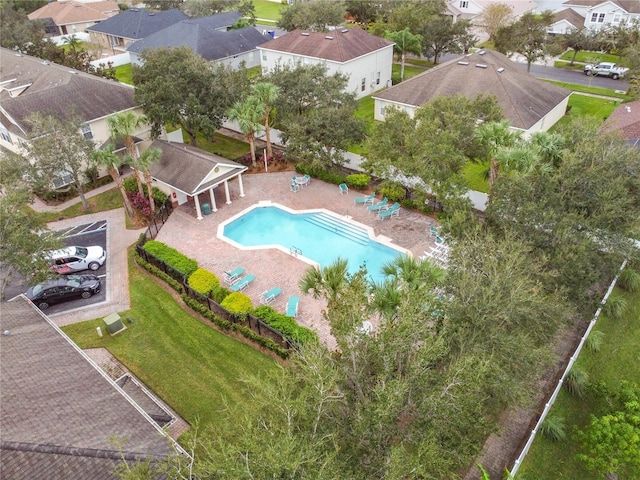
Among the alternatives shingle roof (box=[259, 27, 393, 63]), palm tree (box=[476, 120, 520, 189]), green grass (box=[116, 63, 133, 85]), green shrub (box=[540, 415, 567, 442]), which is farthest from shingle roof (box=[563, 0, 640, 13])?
green shrub (box=[540, 415, 567, 442])

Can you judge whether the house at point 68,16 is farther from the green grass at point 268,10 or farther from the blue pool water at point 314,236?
the blue pool water at point 314,236

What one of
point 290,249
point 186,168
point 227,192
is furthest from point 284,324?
point 186,168

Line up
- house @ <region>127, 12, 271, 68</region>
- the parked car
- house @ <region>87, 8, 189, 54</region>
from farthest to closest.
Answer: house @ <region>87, 8, 189, 54</region> < house @ <region>127, 12, 271, 68</region> < the parked car

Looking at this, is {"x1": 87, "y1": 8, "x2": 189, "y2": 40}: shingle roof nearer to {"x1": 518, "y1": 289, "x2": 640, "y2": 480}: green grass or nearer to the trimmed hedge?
the trimmed hedge

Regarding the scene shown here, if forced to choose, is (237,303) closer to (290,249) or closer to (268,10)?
(290,249)

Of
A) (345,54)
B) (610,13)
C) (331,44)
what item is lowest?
(345,54)

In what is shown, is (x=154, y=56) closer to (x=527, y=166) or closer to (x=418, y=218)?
(x=418, y=218)

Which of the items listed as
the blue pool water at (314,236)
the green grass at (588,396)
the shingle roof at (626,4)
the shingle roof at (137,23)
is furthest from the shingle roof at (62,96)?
the shingle roof at (626,4)
